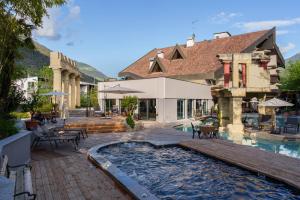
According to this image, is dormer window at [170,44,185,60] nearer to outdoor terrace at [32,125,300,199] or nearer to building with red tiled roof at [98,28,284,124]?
building with red tiled roof at [98,28,284,124]

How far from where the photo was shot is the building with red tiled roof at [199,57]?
38344 millimetres

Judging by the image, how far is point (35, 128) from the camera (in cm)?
1391

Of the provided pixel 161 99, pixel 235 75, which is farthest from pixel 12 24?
pixel 161 99

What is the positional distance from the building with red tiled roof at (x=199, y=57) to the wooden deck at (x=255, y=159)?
81.9ft

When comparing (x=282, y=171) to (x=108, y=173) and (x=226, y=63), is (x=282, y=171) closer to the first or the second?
(x=108, y=173)

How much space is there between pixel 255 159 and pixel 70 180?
19.1 ft

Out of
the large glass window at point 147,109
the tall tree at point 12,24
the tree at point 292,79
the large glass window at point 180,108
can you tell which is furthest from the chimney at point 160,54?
the tall tree at point 12,24

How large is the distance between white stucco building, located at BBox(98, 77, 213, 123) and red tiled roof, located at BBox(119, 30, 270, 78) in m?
5.03

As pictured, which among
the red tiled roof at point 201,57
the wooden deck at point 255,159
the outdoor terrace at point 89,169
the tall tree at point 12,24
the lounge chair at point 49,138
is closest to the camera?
the outdoor terrace at point 89,169

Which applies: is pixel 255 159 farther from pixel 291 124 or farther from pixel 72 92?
pixel 72 92

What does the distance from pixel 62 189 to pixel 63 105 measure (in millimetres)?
20962

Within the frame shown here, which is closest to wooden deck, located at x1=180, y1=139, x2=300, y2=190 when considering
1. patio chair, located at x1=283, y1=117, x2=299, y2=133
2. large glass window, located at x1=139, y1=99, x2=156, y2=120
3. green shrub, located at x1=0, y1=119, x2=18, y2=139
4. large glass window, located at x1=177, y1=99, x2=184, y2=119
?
green shrub, located at x1=0, y1=119, x2=18, y2=139

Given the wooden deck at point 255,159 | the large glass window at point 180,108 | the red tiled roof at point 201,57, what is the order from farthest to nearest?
1. the red tiled roof at point 201,57
2. the large glass window at point 180,108
3. the wooden deck at point 255,159

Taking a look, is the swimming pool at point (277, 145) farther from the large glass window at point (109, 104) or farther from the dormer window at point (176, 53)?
the dormer window at point (176, 53)
